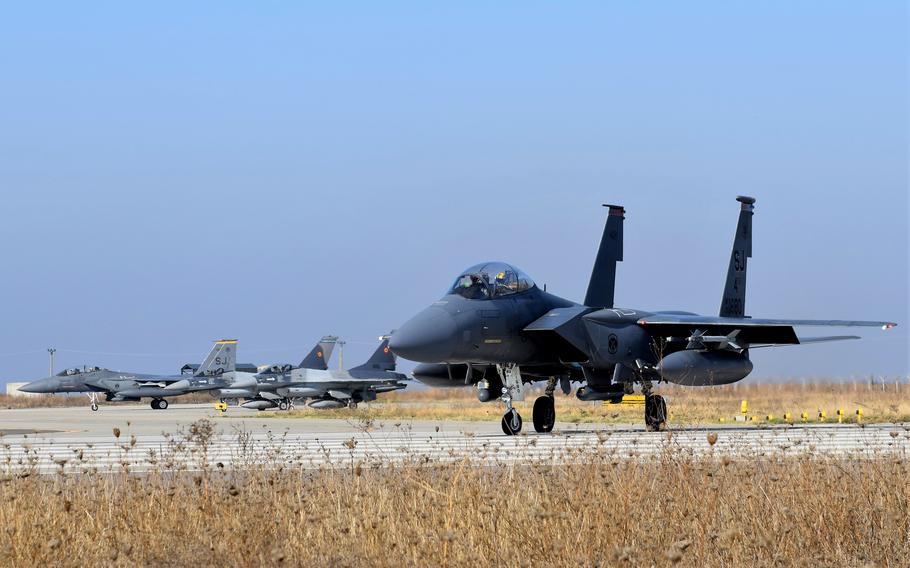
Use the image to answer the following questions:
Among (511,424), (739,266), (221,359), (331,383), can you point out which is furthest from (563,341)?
(221,359)

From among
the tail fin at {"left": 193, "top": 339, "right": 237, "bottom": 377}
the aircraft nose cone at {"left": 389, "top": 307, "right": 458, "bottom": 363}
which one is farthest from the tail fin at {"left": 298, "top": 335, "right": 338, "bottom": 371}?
the aircraft nose cone at {"left": 389, "top": 307, "right": 458, "bottom": 363}

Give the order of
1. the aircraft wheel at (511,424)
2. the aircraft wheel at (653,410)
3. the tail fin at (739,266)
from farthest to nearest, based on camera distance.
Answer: the tail fin at (739,266), the aircraft wheel at (653,410), the aircraft wheel at (511,424)

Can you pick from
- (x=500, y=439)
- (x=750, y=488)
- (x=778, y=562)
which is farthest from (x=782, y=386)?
(x=778, y=562)

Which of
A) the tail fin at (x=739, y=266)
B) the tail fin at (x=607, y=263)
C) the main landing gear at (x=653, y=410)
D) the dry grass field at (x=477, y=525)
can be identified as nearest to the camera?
the dry grass field at (x=477, y=525)

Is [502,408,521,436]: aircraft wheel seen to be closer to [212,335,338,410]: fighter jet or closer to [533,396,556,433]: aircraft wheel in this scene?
[533,396,556,433]: aircraft wheel

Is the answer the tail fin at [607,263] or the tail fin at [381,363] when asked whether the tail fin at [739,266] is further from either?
the tail fin at [381,363]

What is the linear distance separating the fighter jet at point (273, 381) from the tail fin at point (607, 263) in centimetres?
2922

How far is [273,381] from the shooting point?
50.5 metres

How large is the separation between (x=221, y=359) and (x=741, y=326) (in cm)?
4072

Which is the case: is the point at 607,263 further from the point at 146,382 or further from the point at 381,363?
the point at 146,382

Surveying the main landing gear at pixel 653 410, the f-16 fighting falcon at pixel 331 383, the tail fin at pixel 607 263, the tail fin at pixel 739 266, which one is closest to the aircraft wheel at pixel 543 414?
the main landing gear at pixel 653 410

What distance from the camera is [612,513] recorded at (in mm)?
6930

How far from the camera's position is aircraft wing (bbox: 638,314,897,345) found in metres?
21.0

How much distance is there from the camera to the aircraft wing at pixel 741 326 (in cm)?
2097
